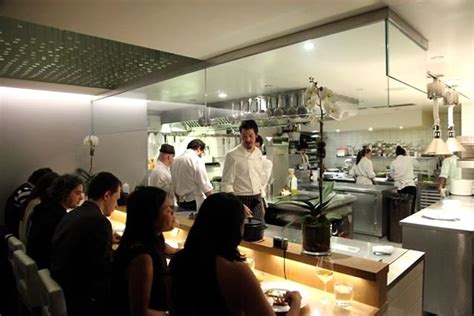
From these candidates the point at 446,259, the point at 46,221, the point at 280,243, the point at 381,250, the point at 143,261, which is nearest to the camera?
the point at 143,261

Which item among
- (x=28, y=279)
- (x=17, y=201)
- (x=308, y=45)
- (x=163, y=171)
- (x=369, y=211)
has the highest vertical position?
(x=308, y=45)

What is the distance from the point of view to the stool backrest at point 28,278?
2.08m

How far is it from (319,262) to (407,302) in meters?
0.61

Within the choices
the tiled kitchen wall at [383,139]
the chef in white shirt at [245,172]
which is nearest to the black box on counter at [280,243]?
the chef in white shirt at [245,172]

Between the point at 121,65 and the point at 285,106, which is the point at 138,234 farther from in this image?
the point at 285,106

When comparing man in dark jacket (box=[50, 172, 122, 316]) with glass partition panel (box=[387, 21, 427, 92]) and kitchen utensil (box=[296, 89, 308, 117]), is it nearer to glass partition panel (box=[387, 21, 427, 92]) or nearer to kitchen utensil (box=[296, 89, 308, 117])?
glass partition panel (box=[387, 21, 427, 92])

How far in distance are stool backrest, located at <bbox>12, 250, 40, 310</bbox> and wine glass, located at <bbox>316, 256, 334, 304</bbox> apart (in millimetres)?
1675

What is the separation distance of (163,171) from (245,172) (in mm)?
1602

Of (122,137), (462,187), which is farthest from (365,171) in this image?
(122,137)

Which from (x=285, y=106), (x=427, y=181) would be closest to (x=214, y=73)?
(x=285, y=106)

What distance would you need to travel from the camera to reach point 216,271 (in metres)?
1.25

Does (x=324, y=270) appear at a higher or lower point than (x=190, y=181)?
lower

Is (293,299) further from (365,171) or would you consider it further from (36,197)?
(365,171)

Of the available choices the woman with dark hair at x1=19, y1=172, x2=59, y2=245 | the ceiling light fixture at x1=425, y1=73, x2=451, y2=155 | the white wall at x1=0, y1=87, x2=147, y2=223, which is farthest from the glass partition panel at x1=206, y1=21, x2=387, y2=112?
the white wall at x1=0, y1=87, x2=147, y2=223
